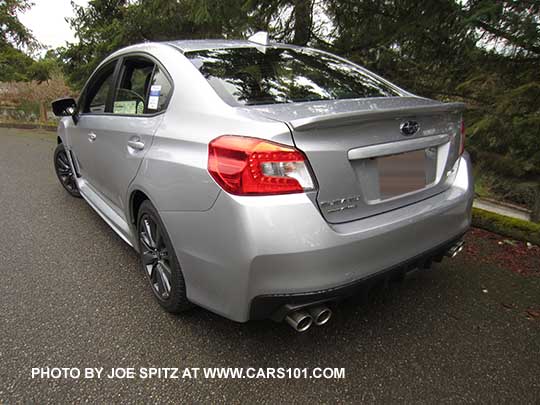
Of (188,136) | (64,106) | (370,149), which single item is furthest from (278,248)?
(64,106)

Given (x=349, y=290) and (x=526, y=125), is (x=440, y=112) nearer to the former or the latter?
(x=349, y=290)

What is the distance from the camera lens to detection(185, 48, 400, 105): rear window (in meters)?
1.87

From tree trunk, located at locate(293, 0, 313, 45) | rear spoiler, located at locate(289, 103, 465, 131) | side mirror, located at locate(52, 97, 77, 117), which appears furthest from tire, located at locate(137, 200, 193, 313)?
tree trunk, located at locate(293, 0, 313, 45)

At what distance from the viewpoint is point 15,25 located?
20.8 m

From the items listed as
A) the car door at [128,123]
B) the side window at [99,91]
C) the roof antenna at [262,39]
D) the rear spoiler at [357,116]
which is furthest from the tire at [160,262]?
the roof antenna at [262,39]

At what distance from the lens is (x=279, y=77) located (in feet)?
6.86

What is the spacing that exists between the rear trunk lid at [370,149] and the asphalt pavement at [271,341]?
1.83 feet

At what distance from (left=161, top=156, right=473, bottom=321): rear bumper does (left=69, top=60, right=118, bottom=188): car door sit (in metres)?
1.52

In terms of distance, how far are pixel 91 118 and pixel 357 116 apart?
2.34 metres

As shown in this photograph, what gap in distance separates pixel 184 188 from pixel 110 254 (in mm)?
1600

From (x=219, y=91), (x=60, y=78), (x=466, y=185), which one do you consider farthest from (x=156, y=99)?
(x=60, y=78)

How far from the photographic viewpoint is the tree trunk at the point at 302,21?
4000 mm

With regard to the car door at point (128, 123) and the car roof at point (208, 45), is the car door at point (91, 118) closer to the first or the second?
the car door at point (128, 123)

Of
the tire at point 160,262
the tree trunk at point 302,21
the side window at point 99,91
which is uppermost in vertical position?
the tree trunk at point 302,21
